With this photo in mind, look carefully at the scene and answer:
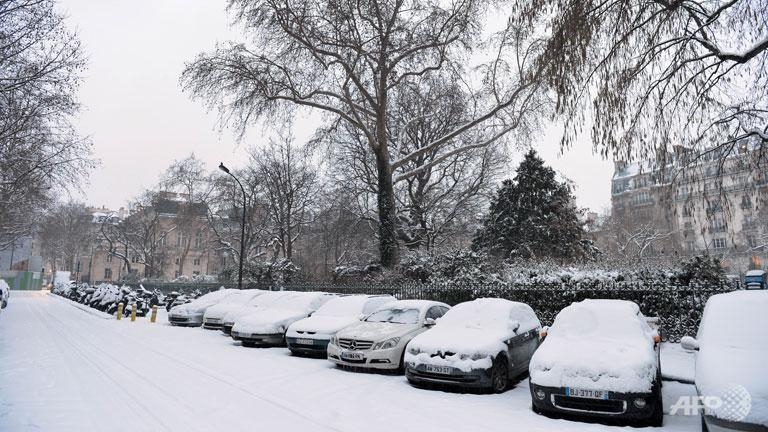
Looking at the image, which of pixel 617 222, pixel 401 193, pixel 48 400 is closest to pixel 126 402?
pixel 48 400

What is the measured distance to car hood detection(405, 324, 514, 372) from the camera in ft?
26.1

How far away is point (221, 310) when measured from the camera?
58.4ft

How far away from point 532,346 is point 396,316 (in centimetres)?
307

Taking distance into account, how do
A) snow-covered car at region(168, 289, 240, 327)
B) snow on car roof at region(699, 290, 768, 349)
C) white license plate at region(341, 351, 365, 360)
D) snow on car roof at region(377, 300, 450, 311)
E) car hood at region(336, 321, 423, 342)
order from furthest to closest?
1. snow-covered car at region(168, 289, 240, 327)
2. snow on car roof at region(377, 300, 450, 311)
3. car hood at region(336, 321, 423, 342)
4. white license plate at region(341, 351, 365, 360)
5. snow on car roof at region(699, 290, 768, 349)

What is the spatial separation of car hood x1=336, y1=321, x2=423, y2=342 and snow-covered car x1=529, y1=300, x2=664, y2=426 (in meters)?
3.50

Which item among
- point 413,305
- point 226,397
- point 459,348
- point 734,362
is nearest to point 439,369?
point 459,348

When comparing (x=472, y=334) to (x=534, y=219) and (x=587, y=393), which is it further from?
(x=534, y=219)

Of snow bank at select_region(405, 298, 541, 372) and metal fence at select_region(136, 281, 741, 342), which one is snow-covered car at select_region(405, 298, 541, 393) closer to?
snow bank at select_region(405, 298, 541, 372)

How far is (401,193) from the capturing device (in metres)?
35.0

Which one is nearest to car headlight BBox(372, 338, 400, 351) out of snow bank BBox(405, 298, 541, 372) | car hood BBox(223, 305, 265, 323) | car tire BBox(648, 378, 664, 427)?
snow bank BBox(405, 298, 541, 372)

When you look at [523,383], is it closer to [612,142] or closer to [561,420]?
[561,420]

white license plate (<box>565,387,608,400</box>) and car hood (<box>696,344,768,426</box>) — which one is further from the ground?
car hood (<box>696,344,768,426</box>)

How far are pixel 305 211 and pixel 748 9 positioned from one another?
37.0 metres

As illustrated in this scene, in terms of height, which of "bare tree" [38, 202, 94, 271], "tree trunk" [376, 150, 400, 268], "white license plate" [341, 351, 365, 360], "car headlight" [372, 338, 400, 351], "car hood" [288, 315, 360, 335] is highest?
"bare tree" [38, 202, 94, 271]
